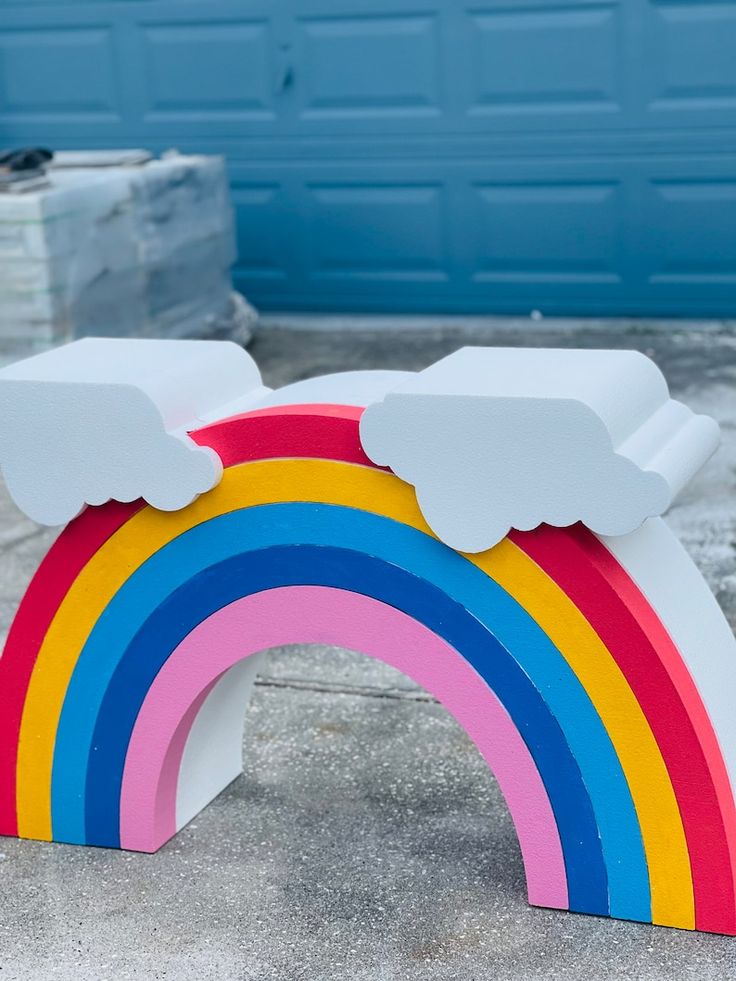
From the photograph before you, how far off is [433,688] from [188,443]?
0.45m

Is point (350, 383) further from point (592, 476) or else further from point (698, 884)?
point (698, 884)

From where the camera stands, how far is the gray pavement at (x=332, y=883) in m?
1.72

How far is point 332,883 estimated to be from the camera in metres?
1.90

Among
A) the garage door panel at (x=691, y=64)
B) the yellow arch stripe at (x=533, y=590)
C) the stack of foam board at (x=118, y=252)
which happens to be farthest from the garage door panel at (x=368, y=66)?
the yellow arch stripe at (x=533, y=590)

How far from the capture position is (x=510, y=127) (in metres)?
5.24

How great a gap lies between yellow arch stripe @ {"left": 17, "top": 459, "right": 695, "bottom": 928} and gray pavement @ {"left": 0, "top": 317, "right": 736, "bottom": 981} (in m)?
0.10

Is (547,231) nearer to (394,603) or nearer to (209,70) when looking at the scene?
(209,70)

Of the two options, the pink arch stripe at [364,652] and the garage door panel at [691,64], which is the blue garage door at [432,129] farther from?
the pink arch stripe at [364,652]

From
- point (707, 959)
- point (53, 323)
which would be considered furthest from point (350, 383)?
point (53, 323)

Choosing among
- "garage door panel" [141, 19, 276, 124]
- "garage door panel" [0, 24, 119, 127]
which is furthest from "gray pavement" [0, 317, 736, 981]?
"garage door panel" [0, 24, 119, 127]

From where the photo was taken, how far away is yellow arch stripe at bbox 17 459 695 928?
1.71 metres

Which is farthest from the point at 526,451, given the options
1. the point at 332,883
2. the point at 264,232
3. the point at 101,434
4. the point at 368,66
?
the point at 264,232

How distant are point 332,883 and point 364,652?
0.34 m

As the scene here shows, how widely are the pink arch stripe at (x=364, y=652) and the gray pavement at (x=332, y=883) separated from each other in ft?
0.33
